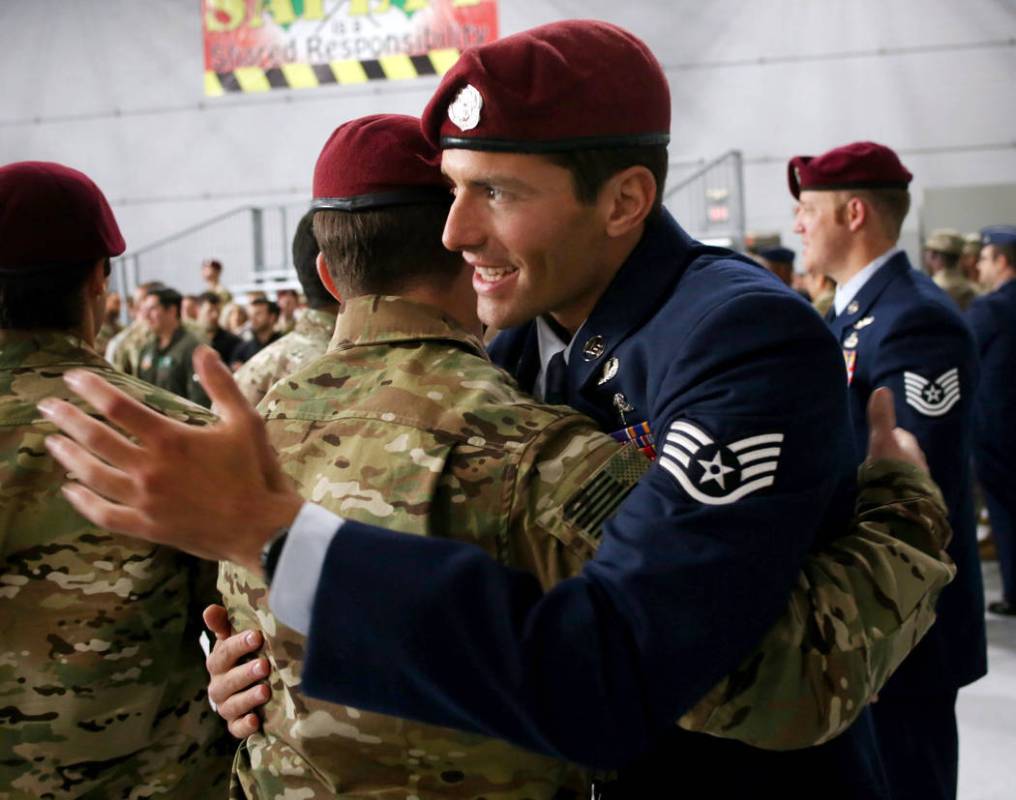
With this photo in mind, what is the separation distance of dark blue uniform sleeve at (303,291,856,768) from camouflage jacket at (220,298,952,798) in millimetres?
81

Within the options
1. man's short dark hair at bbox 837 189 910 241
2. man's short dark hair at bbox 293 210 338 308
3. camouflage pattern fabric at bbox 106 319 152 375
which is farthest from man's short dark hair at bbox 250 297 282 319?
man's short dark hair at bbox 837 189 910 241

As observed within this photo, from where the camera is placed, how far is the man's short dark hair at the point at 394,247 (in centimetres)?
141

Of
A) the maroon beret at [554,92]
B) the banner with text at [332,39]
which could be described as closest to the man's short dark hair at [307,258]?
the maroon beret at [554,92]

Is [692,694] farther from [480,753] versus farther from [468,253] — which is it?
[468,253]

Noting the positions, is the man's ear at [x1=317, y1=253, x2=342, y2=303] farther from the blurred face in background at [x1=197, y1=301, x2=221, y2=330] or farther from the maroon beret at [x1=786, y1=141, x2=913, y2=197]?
the blurred face in background at [x1=197, y1=301, x2=221, y2=330]

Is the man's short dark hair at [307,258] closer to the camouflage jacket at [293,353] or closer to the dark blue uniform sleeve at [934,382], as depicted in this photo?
the camouflage jacket at [293,353]

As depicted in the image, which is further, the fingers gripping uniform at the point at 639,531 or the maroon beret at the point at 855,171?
the maroon beret at the point at 855,171

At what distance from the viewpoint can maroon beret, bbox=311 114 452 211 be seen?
4.64ft

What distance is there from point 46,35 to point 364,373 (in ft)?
45.8

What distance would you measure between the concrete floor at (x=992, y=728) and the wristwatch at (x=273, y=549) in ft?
10.9

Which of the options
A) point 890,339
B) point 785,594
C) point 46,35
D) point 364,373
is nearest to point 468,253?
point 364,373

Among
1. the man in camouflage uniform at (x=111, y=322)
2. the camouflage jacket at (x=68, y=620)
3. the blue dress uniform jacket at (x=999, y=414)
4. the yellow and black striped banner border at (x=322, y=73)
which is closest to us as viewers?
the camouflage jacket at (x=68, y=620)

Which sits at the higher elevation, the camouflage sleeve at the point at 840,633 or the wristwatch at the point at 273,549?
the wristwatch at the point at 273,549

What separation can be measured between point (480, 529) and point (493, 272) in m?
0.30
